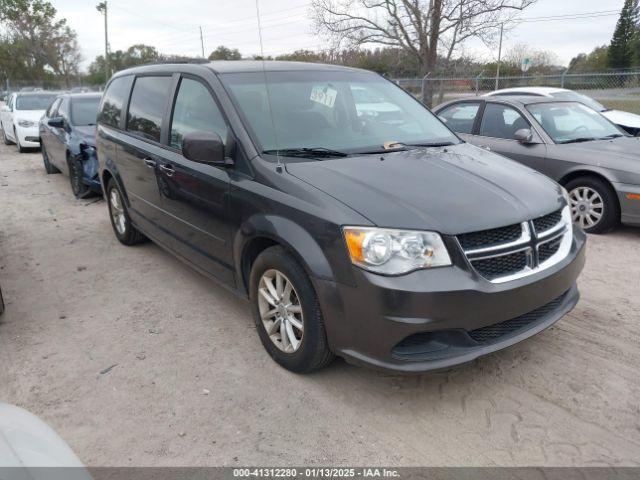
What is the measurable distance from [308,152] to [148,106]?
6.86 ft

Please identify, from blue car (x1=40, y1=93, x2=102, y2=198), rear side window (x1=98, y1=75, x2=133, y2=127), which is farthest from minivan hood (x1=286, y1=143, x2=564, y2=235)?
blue car (x1=40, y1=93, x2=102, y2=198)

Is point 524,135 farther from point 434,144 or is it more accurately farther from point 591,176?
point 434,144

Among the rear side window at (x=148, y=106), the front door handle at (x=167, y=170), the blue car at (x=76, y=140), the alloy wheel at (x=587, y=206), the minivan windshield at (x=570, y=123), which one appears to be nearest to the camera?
the front door handle at (x=167, y=170)

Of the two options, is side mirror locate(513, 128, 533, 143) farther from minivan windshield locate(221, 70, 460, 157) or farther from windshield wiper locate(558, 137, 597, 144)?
minivan windshield locate(221, 70, 460, 157)

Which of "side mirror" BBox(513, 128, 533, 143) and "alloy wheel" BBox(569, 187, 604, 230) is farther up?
"side mirror" BBox(513, 128, 533, 143)

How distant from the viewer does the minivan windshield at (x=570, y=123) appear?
6.55 meters

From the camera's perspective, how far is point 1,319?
4180 mm

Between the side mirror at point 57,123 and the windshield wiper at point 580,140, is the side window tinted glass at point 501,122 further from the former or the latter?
the side mirror at point 57,123

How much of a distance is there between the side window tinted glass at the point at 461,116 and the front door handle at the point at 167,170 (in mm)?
4378

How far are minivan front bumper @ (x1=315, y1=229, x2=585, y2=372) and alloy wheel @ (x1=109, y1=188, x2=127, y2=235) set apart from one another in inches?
145

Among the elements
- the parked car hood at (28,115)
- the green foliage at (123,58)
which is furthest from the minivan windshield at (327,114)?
the green foliage at (123,58)

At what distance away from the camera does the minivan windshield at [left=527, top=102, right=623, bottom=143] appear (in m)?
6.55

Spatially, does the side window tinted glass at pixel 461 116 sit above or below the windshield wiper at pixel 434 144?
above

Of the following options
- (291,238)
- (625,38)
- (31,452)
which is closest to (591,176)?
(291,238)
